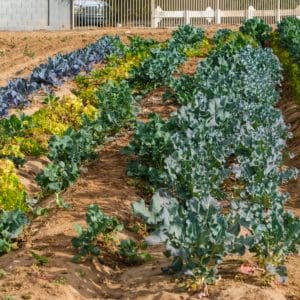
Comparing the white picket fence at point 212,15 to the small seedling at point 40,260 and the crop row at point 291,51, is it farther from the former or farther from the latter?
the small seedling at point 40,260

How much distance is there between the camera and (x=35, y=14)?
31.3m

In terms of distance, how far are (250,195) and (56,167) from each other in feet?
7.25

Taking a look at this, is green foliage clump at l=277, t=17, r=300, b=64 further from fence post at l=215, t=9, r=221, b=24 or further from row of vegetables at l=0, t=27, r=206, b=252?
fence post at l=215, t=9, r=221, b=24

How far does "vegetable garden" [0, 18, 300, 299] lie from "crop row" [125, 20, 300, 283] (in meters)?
0.01

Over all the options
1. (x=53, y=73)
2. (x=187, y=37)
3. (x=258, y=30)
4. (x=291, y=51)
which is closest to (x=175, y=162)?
(x=53, y=73)

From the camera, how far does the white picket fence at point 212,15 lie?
109 feet

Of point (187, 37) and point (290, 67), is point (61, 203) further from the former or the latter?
point (187, 37)

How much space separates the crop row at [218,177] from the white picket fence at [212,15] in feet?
65.6

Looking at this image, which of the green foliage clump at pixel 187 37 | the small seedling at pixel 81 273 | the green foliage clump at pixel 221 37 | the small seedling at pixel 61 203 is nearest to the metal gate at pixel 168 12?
the green foliage clump at pixel 221 37

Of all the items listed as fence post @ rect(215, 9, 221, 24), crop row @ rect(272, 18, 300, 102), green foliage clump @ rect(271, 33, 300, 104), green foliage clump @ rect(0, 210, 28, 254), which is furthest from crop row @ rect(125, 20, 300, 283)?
fence post @ rect(215, 9, 221, 24)

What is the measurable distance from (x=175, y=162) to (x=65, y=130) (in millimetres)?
4157

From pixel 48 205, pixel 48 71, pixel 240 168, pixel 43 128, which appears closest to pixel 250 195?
pixel 240 168

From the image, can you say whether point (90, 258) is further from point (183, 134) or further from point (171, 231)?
point (183, 134)

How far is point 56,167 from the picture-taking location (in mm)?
8734
